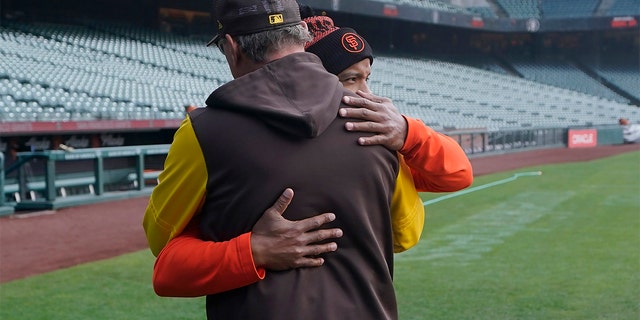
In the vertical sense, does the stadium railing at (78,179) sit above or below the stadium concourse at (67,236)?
above

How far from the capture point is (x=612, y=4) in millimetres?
45281

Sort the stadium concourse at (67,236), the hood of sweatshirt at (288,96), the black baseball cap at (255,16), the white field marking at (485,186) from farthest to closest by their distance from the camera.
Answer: the white field marking at (485,186)
the stadium concourse at (67,236)
the black baseball cap at (255,16)
the hood of sweatshirt at (288,96)

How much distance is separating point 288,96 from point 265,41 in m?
0.17

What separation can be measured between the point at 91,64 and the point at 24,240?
37.9ft

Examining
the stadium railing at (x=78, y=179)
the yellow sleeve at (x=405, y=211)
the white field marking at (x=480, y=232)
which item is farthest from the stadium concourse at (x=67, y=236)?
the yellow sleeve at (x=405, y=211)

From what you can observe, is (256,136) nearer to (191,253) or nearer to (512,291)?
(191,253)

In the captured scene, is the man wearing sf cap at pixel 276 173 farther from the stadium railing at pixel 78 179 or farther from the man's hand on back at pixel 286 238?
the stadium railing at pixel 78 179

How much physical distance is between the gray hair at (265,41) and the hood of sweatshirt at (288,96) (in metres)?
0.05

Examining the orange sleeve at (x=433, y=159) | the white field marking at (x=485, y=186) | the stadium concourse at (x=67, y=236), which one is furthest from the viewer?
the white field marking at (x=485, y=186)

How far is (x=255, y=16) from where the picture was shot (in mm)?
1984

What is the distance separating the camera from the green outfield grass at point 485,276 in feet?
19.7

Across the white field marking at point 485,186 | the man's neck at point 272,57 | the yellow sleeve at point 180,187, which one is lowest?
the white field marking at point 485,186

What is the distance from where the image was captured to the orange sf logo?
2.44 m

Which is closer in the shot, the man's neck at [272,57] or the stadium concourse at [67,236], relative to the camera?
the man's neck at [272,57]
